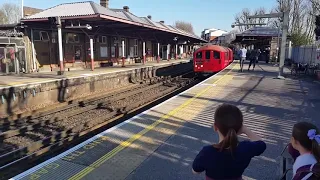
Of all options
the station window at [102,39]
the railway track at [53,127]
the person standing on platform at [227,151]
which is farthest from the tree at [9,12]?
the person standing on platform at [227,151]

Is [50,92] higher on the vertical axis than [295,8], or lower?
lower

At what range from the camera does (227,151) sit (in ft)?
7.68

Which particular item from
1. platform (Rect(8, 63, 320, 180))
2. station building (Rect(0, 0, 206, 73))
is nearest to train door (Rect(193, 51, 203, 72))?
station building (Rect(0, 0, 206, 73))

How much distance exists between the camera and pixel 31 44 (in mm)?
19531

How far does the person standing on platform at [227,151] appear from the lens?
232 centimetres

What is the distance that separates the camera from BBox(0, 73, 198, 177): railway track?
6.84m

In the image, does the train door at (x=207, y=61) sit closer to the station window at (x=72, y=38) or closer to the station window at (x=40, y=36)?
the station window at (x=72, y=38)

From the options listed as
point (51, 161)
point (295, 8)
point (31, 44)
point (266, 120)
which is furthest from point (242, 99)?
point (295, 8)

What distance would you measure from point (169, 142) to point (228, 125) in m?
3.29

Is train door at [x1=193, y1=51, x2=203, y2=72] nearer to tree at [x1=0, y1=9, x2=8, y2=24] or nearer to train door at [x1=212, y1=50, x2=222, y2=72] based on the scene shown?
train door at [x1=212, y1=50, x2=222, y2=72]

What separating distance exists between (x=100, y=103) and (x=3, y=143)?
214 inches

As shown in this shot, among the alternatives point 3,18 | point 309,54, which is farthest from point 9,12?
point 309,54

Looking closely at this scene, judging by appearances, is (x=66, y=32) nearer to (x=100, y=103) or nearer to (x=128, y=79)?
(x=128, y=79)

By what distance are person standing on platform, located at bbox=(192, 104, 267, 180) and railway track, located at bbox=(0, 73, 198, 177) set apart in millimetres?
4981
